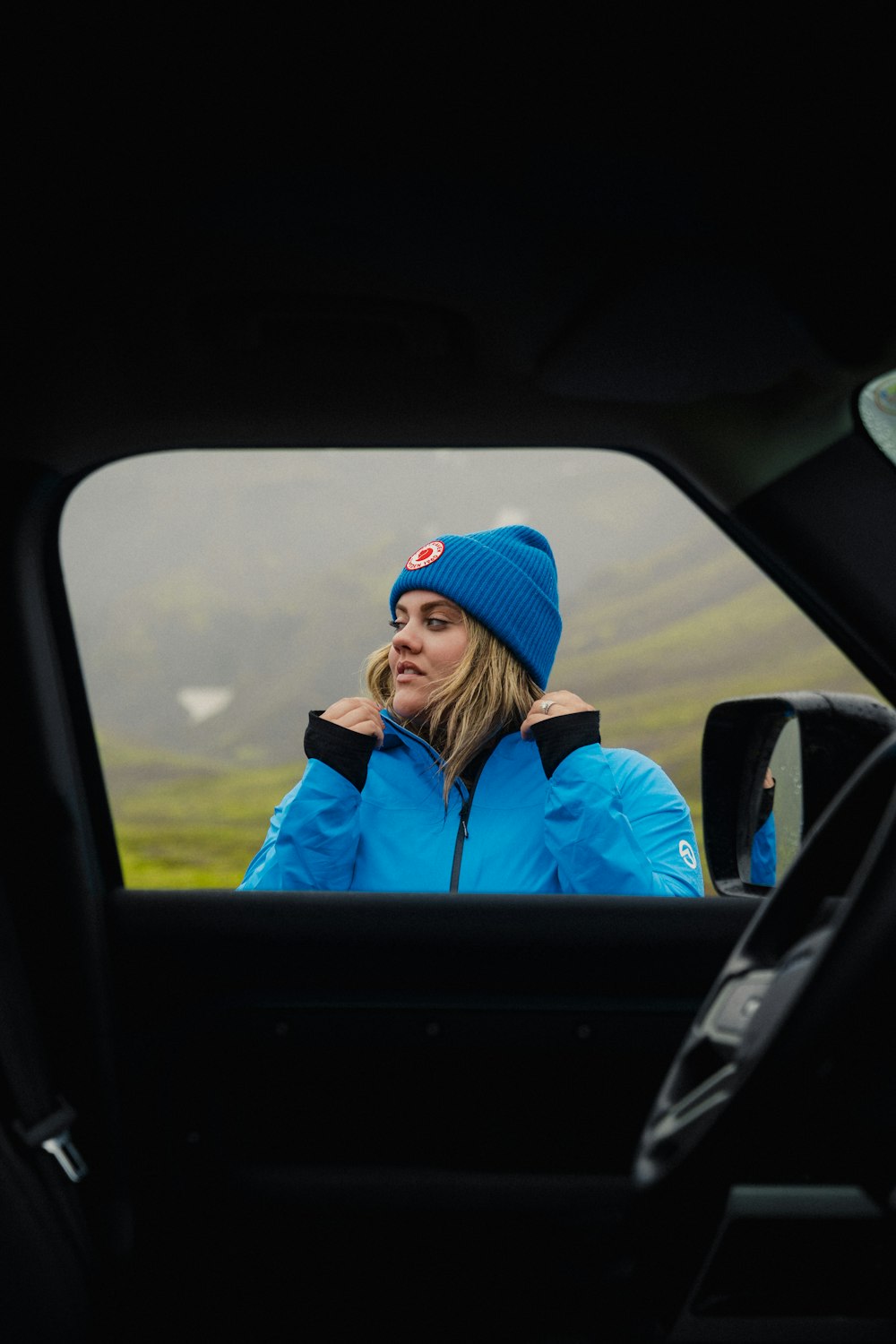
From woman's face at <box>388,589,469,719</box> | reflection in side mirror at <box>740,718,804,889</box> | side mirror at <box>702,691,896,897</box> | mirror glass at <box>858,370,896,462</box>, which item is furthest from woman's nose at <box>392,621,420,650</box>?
mirror glass at <box>858,370,896,462</box>

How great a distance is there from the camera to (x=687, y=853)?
7.43 ft

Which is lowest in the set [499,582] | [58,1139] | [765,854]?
[58,1139]

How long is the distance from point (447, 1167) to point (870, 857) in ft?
4.31

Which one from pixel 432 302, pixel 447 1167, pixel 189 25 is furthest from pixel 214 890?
pixel 189 25

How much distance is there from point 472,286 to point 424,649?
75 centimetres

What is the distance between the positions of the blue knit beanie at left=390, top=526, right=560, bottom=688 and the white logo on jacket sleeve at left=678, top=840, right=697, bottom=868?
43 centimetres

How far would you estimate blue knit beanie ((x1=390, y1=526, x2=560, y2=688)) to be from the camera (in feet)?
7.43

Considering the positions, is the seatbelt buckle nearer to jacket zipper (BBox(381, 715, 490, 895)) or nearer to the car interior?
the car interior

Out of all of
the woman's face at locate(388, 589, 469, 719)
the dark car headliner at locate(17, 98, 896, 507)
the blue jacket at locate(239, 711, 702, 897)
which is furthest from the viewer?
the woman's face at locate(388, 589, 469, 719)

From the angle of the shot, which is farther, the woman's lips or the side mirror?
the woman's lips

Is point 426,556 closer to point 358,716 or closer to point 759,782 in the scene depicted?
point 358,716

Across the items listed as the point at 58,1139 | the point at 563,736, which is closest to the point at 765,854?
the point at 563,736

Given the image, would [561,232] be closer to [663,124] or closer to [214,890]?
[663,124]

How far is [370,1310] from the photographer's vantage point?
1.89m
